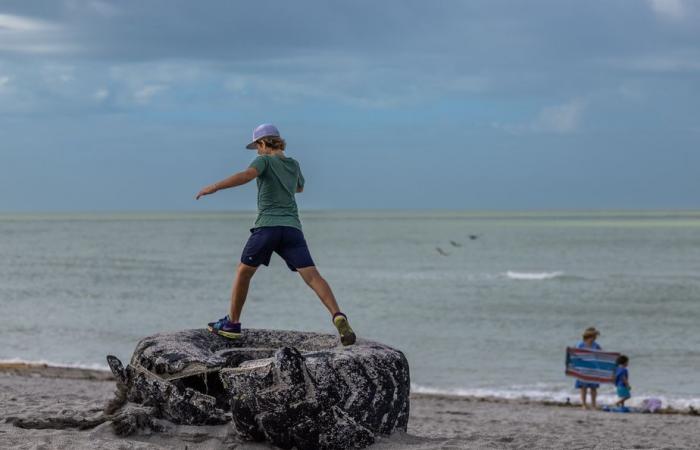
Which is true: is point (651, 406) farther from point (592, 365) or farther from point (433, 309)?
point (433, 309)

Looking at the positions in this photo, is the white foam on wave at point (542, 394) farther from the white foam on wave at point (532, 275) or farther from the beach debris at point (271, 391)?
the white foam on wave at point (532, 275)

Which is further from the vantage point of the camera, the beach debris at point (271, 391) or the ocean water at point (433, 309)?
the ocean water at point (433, 309)

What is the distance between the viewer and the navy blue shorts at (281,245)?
734cm

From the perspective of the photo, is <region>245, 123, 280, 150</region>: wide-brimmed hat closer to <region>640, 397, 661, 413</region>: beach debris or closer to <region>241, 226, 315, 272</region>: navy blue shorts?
<region>241, 226, 315, 272</region>: navy blue shorts

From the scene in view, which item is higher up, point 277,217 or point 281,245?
point 277,217

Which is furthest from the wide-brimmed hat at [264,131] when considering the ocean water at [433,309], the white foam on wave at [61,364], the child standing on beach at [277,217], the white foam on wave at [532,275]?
the white foam on wave at [532,275]

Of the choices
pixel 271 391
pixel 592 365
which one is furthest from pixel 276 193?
pixel 592 365

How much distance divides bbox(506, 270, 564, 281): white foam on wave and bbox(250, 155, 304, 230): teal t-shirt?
150 feet

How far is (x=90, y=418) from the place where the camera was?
729 cm

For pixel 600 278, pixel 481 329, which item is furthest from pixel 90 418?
pixel 600 278

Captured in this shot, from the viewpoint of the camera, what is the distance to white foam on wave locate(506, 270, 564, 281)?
52.5m

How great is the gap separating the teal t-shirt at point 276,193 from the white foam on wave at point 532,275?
45640mm

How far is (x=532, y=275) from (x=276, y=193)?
1926 inches

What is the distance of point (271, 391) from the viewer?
6.38 m
